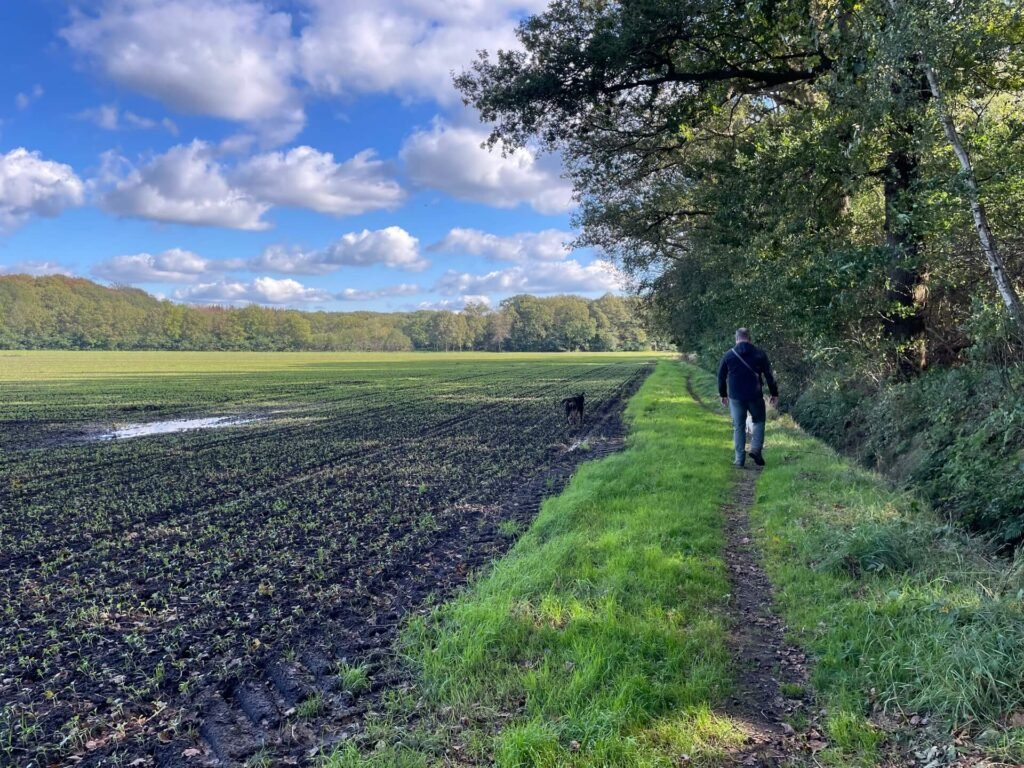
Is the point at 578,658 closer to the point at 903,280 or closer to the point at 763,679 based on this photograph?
the point at 763,679

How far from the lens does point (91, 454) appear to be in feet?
50.4

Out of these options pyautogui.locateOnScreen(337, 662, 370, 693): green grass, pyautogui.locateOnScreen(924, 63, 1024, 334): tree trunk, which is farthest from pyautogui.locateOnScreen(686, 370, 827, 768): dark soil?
pyautogui.locateOnScreen(924, 63, 1024, 334): tree trunk

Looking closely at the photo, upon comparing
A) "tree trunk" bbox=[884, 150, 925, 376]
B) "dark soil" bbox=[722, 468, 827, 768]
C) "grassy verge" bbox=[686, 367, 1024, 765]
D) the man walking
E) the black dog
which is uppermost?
"tree trunk" bbox=[884, 150, 925, 376]

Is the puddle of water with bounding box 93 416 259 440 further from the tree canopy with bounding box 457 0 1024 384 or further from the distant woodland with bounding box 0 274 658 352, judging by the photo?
the distant woodland with bounding box 0 274 658 352

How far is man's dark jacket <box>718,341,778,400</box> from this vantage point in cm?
995

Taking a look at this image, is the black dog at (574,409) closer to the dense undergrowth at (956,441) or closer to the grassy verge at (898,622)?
the dense undergrowth at (956,441)

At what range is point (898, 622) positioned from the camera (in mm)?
4215

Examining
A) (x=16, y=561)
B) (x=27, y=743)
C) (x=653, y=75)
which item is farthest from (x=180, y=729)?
(x=653, y=75)

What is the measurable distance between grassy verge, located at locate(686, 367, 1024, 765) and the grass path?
1 centimetres

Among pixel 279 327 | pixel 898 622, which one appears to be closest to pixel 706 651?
pixel 898 622

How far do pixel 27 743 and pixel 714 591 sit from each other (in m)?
5.10

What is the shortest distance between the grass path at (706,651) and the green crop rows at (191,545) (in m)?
1.50

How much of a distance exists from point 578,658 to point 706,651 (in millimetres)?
919

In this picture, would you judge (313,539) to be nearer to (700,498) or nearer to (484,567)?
(484,567)
